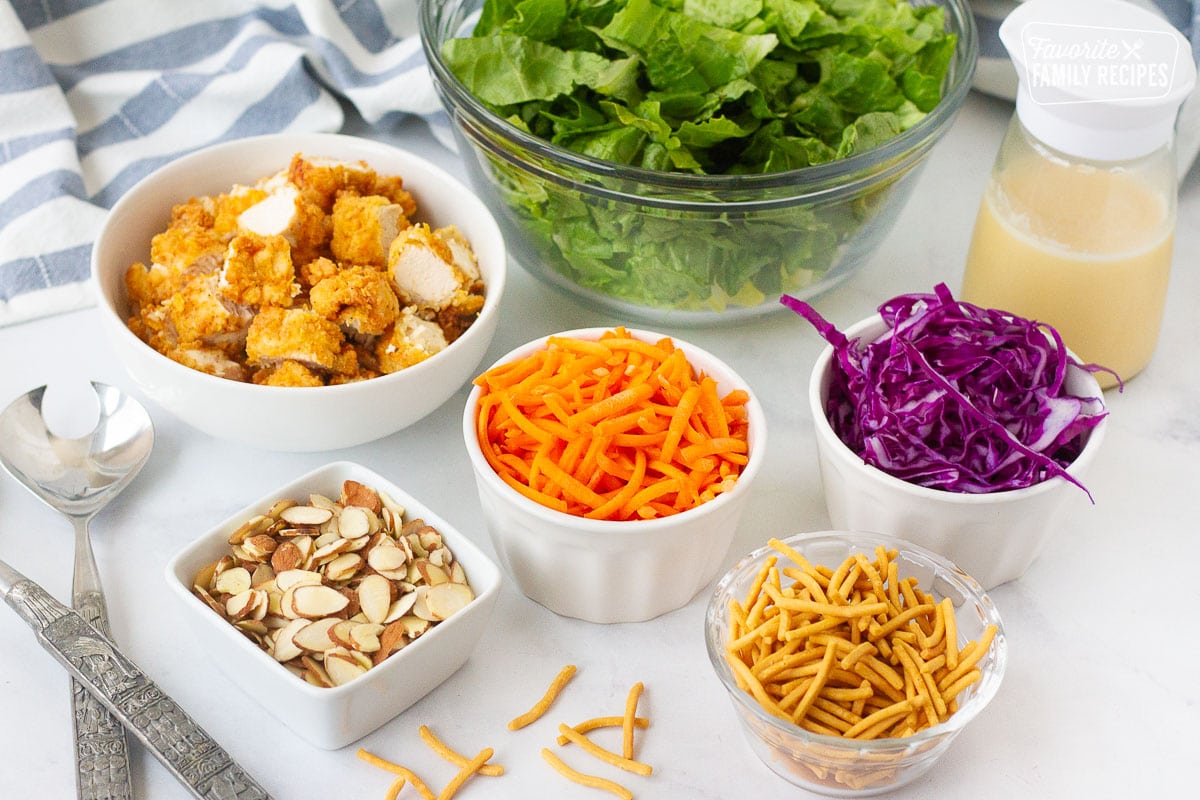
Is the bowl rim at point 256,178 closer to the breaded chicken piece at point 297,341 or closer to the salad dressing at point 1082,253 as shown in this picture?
the breaded chicken piece at point 297,341

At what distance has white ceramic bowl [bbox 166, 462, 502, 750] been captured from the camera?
55.5 inches

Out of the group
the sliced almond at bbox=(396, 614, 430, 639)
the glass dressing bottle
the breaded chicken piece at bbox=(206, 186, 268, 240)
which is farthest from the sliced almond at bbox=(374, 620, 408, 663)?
the glass dressing bottle

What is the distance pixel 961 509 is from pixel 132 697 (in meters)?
1.05

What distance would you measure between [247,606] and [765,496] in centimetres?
78

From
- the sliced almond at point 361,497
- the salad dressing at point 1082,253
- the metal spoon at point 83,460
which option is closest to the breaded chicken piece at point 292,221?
the metal spoon at point 83,460

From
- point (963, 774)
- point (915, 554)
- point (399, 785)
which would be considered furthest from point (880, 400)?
point (399, 785)

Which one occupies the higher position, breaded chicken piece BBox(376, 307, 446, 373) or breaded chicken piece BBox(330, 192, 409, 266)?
breaded chicken piece BBox(330, 192, 409, 266)

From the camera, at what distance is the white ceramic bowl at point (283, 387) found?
1.69 meters

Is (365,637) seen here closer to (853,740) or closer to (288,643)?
(288,643)

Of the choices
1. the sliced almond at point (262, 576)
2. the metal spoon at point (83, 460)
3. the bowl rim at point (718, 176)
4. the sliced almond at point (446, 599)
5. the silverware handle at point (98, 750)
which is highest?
the bowl rim at point (718, 176)

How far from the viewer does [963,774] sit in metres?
1.48

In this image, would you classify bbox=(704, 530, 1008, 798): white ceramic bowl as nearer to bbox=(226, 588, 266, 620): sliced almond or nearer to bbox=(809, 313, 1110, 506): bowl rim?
bbox=(809, 313, 1110, 506): bowl rim

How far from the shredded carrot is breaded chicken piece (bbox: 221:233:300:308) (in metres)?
0.37

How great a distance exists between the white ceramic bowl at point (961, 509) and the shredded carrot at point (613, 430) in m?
0.15
